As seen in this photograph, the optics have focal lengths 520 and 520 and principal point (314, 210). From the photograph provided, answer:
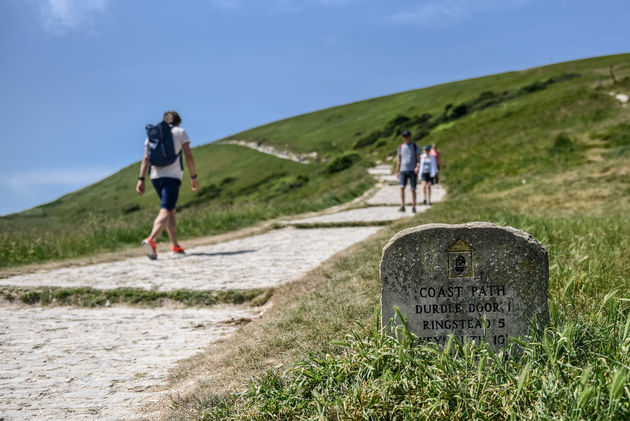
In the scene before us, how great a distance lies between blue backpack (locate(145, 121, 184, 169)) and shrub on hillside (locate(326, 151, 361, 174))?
1145 inches

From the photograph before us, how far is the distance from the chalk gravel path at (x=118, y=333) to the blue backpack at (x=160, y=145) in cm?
168

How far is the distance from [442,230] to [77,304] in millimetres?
4933

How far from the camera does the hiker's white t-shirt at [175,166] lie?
28.7 ft

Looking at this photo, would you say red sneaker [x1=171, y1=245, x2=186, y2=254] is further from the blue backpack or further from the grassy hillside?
the grassy hillside

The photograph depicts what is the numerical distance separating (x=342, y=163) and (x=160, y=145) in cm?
2995

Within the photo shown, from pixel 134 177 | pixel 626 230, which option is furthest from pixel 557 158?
pixel 134 177

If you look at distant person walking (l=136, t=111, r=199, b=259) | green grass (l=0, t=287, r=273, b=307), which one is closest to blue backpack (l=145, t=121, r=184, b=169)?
distant person walking (l=136, t=111, r=199, b=259)

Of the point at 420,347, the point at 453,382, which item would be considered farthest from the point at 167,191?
the point at 453,382

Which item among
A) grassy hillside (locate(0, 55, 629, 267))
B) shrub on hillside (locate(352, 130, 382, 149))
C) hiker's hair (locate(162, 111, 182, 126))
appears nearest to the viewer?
hiker's hair (locate(162, 111, 182, 126))

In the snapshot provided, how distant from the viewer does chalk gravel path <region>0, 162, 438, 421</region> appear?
11.3 feet

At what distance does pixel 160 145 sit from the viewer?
28.0 ft

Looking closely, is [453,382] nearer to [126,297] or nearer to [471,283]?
[471,283]

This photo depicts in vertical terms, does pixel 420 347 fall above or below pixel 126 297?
above

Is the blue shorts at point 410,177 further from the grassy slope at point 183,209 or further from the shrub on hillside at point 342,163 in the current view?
the shrub on hillside at point 342,163
